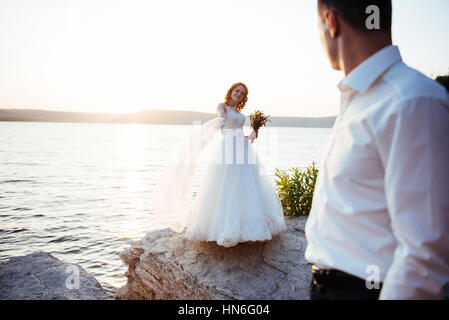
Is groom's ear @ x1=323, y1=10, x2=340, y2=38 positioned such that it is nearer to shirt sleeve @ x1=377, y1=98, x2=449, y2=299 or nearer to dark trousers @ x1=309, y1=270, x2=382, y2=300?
shirt sleeve @ x1=377, y1=98, x2=449, y2=299

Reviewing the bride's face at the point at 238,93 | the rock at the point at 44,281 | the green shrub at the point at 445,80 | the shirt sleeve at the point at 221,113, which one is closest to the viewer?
the green shrub at the point at 445,80

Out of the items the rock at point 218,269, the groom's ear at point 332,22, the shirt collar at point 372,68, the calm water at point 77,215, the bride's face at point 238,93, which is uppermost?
the bride's face at point 238,93

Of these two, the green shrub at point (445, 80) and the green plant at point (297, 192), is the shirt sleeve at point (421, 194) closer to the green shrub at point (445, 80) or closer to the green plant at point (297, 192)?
the green shrub at point (445, 80)

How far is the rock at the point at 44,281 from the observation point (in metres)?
5.46

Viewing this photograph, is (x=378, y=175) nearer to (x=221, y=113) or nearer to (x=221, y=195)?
(x=221, y=195)

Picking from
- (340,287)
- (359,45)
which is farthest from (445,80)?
(340,287)

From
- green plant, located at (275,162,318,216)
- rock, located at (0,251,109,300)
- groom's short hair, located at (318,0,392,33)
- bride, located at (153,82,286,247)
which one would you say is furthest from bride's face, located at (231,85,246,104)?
rock, located at (0,251,109,300)

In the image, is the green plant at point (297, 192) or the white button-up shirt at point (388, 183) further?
the green plant at point (297, 192)

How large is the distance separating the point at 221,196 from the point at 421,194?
4.05 meters

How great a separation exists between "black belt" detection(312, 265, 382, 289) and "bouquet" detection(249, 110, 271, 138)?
4788mm

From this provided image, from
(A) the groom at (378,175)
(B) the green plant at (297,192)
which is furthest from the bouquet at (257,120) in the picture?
(A) the groom at (378,175)

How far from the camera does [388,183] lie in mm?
1057

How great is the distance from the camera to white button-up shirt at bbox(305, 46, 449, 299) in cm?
100
